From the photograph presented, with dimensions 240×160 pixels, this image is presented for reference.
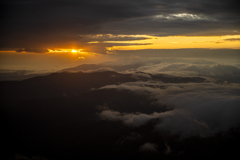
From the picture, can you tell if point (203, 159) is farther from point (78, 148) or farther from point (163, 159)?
point (78, 148)

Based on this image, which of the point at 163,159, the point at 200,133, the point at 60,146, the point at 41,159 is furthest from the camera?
the point at 200,133

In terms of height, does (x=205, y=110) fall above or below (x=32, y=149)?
above

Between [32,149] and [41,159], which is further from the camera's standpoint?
[32,149]

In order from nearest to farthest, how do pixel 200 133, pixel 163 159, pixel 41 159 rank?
pixel 41 159
pixel 163 159
pixel 200 133

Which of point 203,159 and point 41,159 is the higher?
point 41,159

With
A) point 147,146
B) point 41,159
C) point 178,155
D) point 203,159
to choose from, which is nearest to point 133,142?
point 147,146

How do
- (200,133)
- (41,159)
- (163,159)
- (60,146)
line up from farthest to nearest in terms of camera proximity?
(200,133) < (60,146) < (163,159) < (41,159)

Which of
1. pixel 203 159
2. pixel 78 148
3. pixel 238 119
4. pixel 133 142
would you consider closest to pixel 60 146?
pixel 78 148

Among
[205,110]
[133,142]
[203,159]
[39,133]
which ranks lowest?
[203,159]

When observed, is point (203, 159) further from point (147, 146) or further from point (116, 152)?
point (116, 152)
